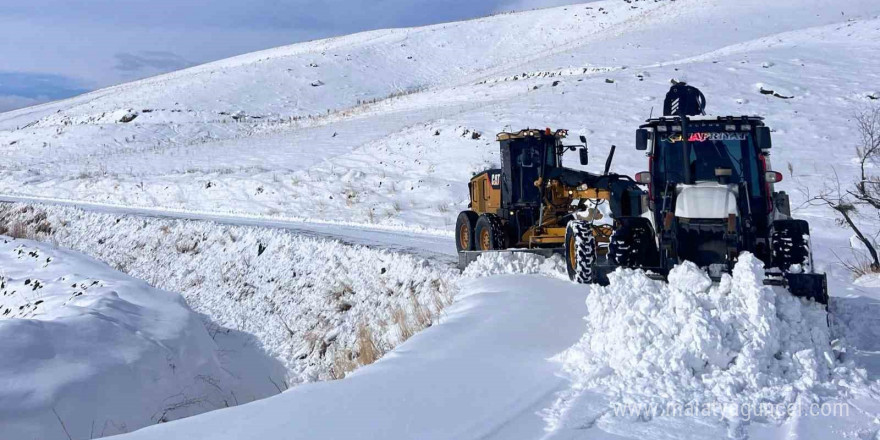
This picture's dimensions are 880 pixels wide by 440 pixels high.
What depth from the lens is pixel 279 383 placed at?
11.2 metres

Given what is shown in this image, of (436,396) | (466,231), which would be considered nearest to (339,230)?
(466,231)

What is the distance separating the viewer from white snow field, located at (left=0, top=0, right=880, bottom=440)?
5.14m

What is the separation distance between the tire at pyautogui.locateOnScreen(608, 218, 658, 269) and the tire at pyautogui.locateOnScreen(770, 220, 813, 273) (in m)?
1.35

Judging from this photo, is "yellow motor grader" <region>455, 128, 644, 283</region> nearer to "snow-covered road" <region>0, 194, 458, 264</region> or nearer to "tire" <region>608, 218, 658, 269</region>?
"snow-covered road" <region>0, 194, 458, 264</region>

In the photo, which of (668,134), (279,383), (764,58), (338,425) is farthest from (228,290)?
(764,58)

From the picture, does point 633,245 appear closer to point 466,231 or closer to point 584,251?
point 584,251

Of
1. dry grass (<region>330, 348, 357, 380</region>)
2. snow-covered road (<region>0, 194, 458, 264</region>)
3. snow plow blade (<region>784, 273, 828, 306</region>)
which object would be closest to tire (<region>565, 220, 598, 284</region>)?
snow plow blade (<region>784, 273, 828, 306</region>)

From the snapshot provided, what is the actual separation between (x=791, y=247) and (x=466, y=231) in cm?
667

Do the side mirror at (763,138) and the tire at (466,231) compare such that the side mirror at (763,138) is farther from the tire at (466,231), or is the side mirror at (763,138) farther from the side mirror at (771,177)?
the tire at (466,231)

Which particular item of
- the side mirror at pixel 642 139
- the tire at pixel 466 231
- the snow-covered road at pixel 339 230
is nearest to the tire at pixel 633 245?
the side mirror at pixel 642 139

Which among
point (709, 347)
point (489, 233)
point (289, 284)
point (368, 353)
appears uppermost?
point (489, 233)

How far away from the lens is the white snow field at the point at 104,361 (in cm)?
690

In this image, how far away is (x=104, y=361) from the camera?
8.03 metres

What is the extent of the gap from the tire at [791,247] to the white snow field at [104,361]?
6920mm
